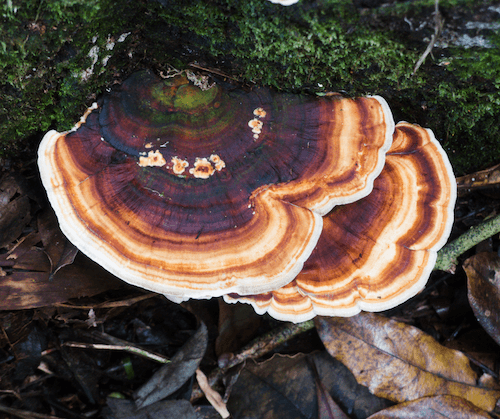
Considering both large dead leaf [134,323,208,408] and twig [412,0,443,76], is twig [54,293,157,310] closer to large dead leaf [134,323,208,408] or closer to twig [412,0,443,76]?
large dead leaf [134,323,208,408]

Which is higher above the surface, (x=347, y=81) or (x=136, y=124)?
(x=347, y=81)

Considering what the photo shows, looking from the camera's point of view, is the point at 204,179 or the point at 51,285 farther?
the point at 51,285

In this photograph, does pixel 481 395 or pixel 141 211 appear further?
pixel 481 395

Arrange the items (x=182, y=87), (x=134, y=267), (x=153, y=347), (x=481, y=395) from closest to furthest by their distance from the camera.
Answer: (x=134, y=267)
(x=182, y=87)
(x=481, y=395)
(x=153, y=347)

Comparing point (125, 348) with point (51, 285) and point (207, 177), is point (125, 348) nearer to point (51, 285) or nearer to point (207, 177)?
point (51, 285)

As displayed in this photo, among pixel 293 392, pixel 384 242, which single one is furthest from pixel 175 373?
pixel 384 242

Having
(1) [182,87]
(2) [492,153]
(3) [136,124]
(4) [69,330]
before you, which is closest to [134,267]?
(3) [136,124]

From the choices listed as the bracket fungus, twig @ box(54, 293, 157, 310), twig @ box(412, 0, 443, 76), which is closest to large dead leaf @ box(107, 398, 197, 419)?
twig @ box(54, 293, 157, 310)

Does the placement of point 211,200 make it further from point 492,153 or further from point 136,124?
point 492,153
